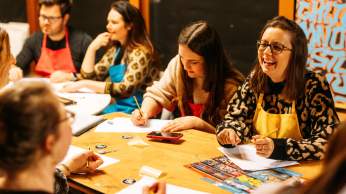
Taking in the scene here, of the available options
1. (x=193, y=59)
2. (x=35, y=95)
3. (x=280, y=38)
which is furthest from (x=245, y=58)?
(x=35, y=95)

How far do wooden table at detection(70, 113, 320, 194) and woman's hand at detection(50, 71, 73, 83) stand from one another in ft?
4.27

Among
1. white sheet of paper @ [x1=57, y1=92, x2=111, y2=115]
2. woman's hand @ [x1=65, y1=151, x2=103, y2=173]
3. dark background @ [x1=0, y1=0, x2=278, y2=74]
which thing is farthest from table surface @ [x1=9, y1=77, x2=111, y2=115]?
dark background @ [x1=0, y1=0, x2=278, y2=74]

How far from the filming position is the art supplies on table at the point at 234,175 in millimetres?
1828

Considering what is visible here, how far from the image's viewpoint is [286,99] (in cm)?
227

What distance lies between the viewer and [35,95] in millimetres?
1176

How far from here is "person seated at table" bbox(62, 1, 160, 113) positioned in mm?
3385

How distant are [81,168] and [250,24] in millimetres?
2028

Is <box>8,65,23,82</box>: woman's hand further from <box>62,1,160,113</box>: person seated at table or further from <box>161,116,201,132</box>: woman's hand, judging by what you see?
<box>161,116,201,132</box>: woman's hand

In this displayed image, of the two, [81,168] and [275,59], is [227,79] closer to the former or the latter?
[275,59]

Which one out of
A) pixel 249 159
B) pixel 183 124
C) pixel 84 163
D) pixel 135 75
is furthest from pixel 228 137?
pixel 135 75

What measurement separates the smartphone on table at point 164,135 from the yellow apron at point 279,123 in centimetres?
41

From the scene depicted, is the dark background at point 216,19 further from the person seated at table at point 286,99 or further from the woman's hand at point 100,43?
the person seated at table at point 286,99

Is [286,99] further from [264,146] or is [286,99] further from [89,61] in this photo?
[89,61]

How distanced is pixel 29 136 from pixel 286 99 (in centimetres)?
144
